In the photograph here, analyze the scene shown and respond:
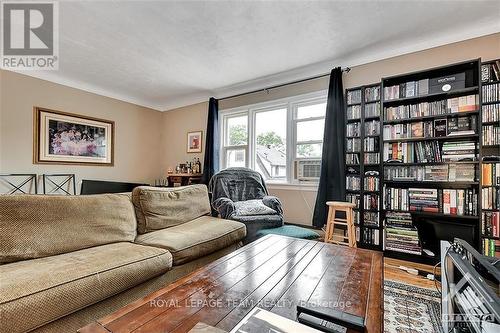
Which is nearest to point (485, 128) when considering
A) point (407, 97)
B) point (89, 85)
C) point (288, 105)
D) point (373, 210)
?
point (407, 97)

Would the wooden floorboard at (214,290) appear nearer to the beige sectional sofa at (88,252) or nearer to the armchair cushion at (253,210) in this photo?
the beige sectional sofa at (88,252)

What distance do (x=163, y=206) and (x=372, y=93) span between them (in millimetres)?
2713

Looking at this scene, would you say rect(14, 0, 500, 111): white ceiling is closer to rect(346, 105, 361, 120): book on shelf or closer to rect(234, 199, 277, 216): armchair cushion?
rect(346, 105, 361, 120): book on shelf

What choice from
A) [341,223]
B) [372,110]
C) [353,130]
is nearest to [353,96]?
[372,110]

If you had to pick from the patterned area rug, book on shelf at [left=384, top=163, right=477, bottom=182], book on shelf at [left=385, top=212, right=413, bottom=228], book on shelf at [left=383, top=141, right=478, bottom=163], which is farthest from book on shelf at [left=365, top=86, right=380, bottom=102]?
the patterned area rug

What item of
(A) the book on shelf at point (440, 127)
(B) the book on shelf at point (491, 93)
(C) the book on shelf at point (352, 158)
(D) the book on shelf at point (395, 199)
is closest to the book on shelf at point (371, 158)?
(C) the book on shelf at point (352, 158)

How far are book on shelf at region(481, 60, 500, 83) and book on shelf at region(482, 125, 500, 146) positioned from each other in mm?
448

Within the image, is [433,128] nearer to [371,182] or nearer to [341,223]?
[371,182]

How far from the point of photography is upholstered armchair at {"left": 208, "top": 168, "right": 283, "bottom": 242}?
8.74ft

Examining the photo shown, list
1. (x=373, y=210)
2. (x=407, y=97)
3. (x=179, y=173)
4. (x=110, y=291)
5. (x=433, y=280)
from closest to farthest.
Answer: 1. (x=110, y=291)
2. (x=433, y=280)
3. (x=407, y=97)
4. (x=373, y=210)
5. (x=179, y=173)

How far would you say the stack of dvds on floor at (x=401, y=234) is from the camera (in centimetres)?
251

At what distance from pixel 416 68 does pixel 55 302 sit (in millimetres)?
3720

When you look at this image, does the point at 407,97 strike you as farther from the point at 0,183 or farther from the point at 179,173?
the point at 0,183

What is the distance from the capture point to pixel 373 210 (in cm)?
280
